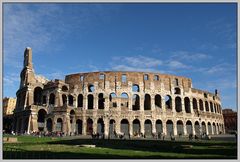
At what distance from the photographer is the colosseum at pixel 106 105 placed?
1702 inches

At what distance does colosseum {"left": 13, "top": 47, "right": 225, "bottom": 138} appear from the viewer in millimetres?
43219

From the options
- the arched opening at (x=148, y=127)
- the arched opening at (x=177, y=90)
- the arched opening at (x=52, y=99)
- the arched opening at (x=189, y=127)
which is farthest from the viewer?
the arched opening at (x=177, y=90)

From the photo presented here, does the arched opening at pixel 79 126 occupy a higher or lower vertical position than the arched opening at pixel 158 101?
lower

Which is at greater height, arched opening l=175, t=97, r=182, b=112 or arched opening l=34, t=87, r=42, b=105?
arched opening l=34, t=87, r=42, b=105

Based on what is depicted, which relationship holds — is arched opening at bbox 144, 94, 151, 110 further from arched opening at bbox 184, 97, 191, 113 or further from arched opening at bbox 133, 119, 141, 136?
arched opening at bbox 184, 97, 191, 113

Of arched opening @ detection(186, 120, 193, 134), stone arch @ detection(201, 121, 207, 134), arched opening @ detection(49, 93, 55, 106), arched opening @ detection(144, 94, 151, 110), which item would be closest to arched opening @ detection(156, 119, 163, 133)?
arched opening @ detection(144, 94, 151, 110)

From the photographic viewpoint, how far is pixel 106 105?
44.9 m

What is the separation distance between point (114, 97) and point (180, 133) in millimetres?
12115

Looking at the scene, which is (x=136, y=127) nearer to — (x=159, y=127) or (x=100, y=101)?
(x=159, y=127)

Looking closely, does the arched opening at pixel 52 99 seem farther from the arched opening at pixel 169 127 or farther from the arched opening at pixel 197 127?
the arched opening at pixel 197 127

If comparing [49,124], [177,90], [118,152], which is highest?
[177,90]

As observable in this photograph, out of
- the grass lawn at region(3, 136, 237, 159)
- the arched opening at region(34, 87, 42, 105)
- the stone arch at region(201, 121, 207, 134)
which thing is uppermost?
the arched opening at region(34, 87, 42, 105)

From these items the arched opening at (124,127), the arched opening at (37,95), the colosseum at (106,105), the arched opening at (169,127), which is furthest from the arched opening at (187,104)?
the arched opening at (37,95)

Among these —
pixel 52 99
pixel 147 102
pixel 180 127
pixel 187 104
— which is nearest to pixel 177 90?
pixel 187 104
